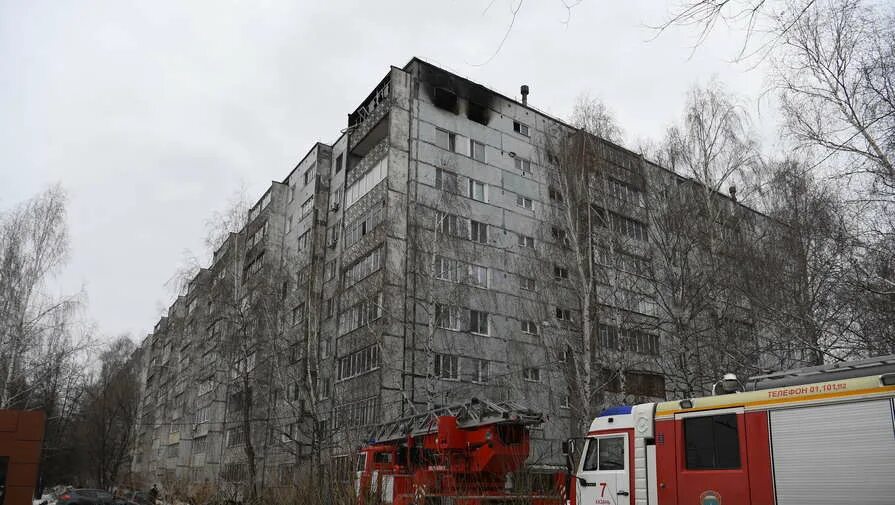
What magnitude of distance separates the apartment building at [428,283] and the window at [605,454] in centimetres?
1185

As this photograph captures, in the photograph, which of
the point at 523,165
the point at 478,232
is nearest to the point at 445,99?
the point at 523,165

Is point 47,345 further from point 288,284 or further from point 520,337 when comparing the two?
point 520,337

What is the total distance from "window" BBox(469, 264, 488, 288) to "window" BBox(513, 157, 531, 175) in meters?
7.27

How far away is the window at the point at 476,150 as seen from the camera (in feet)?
115

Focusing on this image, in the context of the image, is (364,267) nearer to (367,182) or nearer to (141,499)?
(367,182)

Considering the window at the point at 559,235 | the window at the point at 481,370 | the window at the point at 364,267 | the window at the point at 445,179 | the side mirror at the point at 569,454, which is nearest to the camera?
the side mirror at the point at 569,454

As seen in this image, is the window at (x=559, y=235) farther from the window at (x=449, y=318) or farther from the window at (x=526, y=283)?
the window at (x=449, y=318)

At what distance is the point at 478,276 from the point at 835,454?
944 inches

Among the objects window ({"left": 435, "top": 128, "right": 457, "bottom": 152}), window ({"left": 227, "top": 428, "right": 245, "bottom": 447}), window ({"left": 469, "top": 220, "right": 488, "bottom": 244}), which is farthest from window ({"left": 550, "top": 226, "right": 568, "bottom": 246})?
window ({"left": 227, "top": 428, "right": 245, "bottom": 447})

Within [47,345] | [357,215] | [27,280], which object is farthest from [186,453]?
[357,215]

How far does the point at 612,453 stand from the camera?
11828 millimetres

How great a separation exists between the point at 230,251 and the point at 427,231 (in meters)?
12.0

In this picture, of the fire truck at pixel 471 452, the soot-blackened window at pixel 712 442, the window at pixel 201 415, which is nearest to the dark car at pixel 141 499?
the window at pixel 201 415

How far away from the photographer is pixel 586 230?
1038 inches
